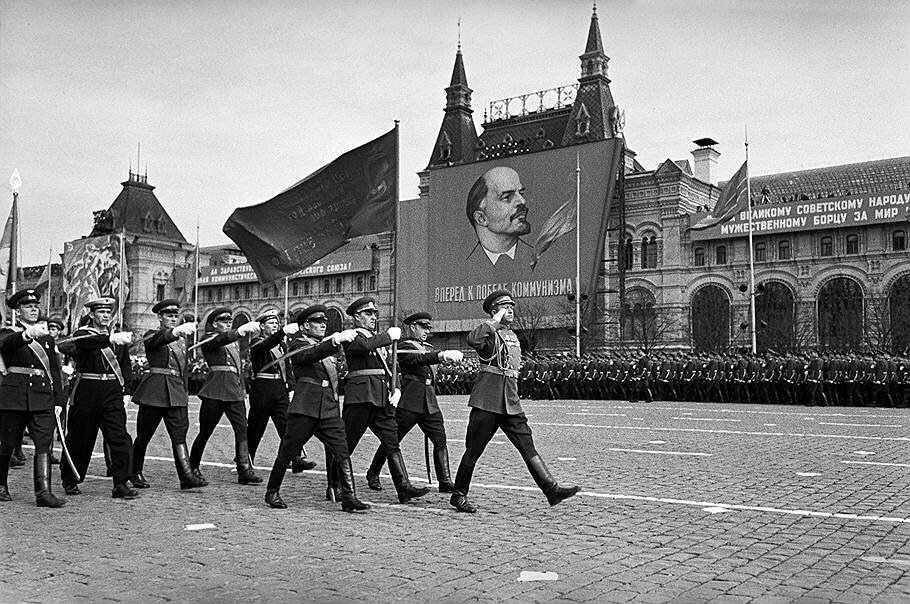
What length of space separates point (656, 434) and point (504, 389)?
7135 mm

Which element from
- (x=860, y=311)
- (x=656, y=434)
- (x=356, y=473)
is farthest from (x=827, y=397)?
(x=860, y=311)

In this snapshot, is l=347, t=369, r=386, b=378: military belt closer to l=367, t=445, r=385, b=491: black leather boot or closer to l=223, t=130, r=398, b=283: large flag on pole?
l=367, t=445, r=385, b=491: black leather boot

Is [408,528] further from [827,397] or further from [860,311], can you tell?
[860,311]

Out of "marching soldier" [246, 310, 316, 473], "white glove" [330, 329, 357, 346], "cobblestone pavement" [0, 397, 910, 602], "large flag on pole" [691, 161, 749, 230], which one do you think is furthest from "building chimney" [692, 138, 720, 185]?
"white glove" [330, 329, 357, 346]

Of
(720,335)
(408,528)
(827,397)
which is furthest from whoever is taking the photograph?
(720,335)

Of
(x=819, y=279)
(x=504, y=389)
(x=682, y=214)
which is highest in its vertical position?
(x=682, y=214)

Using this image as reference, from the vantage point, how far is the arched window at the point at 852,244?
46.8 metres

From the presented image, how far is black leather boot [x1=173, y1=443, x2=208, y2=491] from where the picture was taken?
8.77 meters

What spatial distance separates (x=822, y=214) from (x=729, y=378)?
26511 millimetres

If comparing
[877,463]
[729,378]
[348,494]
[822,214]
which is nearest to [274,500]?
[348,494]

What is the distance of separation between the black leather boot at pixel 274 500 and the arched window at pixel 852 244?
44711 millimetres

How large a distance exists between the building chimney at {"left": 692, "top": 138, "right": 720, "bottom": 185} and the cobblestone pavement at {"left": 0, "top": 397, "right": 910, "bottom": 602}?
4879cm

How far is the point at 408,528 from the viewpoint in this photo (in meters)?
6.79

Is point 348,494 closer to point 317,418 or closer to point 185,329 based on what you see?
point 317,418
